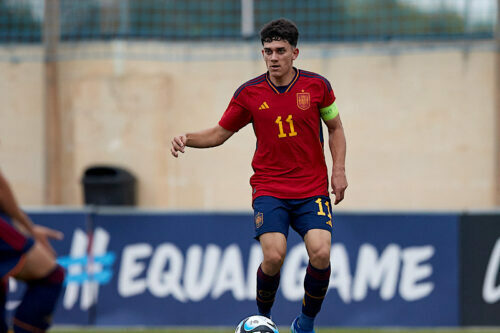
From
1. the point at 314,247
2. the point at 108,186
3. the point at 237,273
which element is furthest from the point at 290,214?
the point at 108,186

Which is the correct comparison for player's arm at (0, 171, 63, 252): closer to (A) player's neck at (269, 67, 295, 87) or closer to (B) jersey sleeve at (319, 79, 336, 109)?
(A) player's neck at (269, 67, 295, 87)

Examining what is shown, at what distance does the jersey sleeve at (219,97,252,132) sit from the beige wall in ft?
23.5

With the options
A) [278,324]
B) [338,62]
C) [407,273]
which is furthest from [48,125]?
[407,273]

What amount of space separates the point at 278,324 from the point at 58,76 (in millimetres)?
6370

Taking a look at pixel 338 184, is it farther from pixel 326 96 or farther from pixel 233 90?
pixel 233 90

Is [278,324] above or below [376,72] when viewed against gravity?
below

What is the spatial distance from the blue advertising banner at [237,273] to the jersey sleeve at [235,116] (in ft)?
13.2

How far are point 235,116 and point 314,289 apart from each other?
4.76 ft

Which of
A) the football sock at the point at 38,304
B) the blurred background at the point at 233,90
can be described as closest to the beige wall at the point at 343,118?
the blurred background at the point at 233,90

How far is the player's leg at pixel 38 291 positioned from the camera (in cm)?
501

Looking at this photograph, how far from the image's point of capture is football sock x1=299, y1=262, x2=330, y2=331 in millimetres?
6359

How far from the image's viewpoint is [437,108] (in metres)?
13.5

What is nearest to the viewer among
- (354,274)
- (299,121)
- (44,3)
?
(299,121)

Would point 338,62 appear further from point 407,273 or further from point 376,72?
point 407,273
